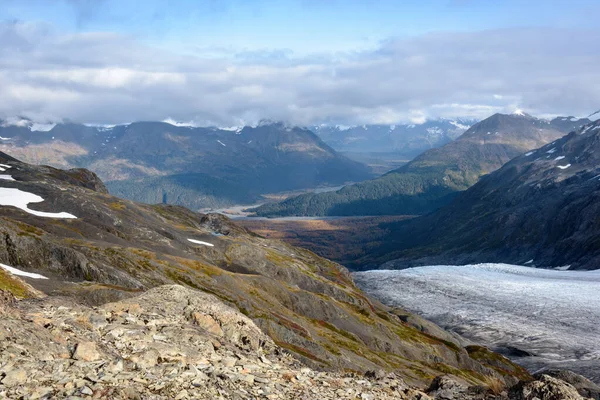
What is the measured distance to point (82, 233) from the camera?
270 feet

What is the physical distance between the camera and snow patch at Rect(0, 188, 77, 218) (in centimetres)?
8506

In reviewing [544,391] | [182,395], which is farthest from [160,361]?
[544,391]

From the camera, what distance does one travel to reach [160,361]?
2106 cm

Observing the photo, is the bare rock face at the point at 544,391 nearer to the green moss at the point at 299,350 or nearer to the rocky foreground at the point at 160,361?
the rocky foreground at the point at 160,361

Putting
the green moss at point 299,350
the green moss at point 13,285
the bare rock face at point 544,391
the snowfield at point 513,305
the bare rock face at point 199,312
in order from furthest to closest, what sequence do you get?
the snowfield at point 513,305
the green moss at point 299,350
the green moss at point 13,285
the bare rock face at point 199,312
the bare rock face at point 544,391

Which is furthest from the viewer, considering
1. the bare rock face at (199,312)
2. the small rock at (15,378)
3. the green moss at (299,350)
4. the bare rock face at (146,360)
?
the green moss at (299,350)

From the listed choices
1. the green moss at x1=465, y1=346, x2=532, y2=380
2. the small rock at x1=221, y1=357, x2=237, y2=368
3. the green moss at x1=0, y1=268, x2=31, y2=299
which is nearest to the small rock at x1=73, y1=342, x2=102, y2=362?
the small rock at x1=221, y1=357, x2=237, y2=368

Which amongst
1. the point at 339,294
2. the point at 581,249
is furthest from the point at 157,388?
the point at 581,249

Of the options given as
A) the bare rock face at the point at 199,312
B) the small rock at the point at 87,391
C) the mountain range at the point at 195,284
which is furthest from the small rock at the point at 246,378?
the bare rock face at the point at 199,312

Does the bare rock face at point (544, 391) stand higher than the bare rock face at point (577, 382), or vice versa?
the bare rock face at point (544, 391)

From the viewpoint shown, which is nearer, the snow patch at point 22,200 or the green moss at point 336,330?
the green moss at point 336,330

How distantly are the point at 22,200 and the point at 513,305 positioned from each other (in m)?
114

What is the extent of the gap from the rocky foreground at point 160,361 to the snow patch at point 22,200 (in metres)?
66.1

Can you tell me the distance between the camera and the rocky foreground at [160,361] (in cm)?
1808
